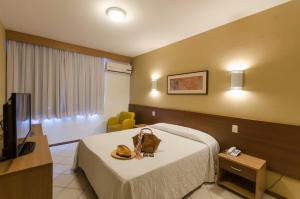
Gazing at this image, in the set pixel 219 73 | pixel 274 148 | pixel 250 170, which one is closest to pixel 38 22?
pixel 219 73

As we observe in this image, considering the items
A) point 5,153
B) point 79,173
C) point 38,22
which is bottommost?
point 79,173

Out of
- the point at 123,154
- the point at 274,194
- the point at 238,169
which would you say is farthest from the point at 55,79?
the point at 274,194

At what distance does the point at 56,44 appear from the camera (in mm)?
3508

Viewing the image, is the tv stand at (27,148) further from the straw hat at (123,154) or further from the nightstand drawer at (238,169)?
the nightstand drawer at (238,169)

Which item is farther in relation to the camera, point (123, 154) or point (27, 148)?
point (123, 154)

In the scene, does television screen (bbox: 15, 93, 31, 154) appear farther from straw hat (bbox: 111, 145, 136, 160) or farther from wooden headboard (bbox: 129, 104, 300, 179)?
wooden headboard (bbox: 129, 104, 300, 179)

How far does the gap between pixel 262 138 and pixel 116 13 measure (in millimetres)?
2708

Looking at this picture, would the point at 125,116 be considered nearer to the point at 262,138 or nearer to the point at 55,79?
the point at 55,79

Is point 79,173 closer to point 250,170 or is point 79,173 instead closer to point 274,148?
point 250,170

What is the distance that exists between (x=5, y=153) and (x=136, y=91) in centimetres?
352

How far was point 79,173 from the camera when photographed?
2.52m

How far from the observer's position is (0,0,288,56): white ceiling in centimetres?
205

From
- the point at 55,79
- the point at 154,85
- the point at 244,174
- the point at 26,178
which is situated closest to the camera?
the point at 26,178

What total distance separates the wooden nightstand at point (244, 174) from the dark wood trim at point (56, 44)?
12.2ft
